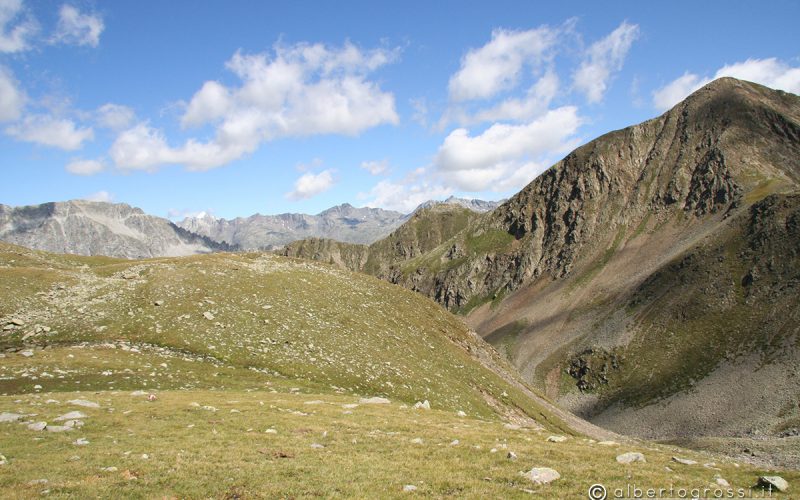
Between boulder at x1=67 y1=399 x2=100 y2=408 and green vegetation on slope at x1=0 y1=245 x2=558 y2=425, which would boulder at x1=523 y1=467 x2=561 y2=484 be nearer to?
boulder at x1=67 y1=399 x2=100 y2=408

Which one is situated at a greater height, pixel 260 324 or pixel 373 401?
pixel 260 324

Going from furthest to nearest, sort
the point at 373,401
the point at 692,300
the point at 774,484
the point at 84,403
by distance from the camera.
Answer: the point at 692,300 < the point at 373,401 < the point at 84,403 < the point at 774,484

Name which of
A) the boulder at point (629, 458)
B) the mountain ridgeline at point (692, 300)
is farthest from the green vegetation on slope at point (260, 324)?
the mountain ridgeline at point (692, 300)

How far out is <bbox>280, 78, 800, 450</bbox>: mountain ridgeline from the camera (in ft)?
290

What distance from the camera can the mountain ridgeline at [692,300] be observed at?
88.2 meters

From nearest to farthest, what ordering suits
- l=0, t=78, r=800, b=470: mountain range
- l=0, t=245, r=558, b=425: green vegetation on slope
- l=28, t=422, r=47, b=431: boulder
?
l=28, t=422, r=47, b=431: boulder < l=0, t=245, r=558, b=425: green vegetation on slope < l=0, t=78, r=800, b=470: mountain range

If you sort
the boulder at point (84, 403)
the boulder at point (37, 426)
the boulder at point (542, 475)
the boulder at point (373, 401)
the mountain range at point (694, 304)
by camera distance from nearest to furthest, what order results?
the boulder at point (542, 475)
the boulder at point (37, 426)
the boulder at point (84, 403)
the boulder at point (373, 401)
the mountain range at point (694, 304)

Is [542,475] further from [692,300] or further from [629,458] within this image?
[692,300]

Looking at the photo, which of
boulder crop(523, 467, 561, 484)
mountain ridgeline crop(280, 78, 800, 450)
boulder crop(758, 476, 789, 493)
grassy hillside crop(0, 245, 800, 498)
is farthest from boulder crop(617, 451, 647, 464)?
mountain ridgeline crop(280, 78, 800, 450)

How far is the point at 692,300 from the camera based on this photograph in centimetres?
11700

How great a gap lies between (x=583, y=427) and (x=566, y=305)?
367 ft

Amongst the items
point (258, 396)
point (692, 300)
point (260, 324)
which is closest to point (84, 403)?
point (258, 396)

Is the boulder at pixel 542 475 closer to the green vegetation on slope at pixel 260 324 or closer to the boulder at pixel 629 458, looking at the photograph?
the boulder at pixel 629 458

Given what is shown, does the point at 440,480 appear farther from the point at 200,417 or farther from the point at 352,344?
the point at 352,344
